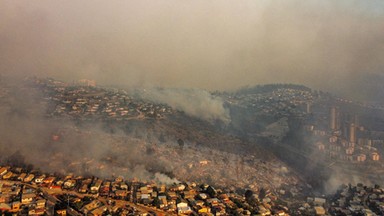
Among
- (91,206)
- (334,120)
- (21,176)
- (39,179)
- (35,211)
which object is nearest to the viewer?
(35,211)

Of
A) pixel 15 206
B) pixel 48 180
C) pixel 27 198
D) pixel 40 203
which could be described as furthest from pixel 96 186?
pixel 15 206

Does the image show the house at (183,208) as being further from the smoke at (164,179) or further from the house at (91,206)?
the house at (91,206)

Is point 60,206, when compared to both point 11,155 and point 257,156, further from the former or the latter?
point 257,156

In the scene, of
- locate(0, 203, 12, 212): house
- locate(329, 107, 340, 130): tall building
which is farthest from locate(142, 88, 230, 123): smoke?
locate(0, 203, 12, 212): house

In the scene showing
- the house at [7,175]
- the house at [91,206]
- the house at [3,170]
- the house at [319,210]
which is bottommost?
the house at [319,210]

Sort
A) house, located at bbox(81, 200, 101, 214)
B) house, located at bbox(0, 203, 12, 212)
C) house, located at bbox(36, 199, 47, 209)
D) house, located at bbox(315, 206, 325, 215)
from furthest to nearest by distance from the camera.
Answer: house, located at bbox(315, 206, 325, 215), house, located at bbox(81, 200, 101, 214), house, located at bbox(36, 199, 47, 209), house, located at bbox(0, 203, 12, 212)

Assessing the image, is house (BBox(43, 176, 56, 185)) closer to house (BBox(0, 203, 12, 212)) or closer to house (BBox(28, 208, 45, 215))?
house (BBox(0, 203, 12, 212))

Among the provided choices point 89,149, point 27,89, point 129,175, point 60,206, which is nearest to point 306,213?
point 129,175

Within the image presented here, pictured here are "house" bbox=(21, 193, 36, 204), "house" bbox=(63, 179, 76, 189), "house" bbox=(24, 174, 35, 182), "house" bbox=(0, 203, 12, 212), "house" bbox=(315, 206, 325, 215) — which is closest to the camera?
"house" bbox=(0, 203, 12, 212)

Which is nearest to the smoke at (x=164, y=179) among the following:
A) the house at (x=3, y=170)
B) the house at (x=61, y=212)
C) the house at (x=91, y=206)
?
the house at (x=91, y=206)

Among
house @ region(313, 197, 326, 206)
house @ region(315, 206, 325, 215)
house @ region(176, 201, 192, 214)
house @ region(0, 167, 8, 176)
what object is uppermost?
house @ region(0, 167, 8, 176)

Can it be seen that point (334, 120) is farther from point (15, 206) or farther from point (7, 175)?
point (15, 206)
